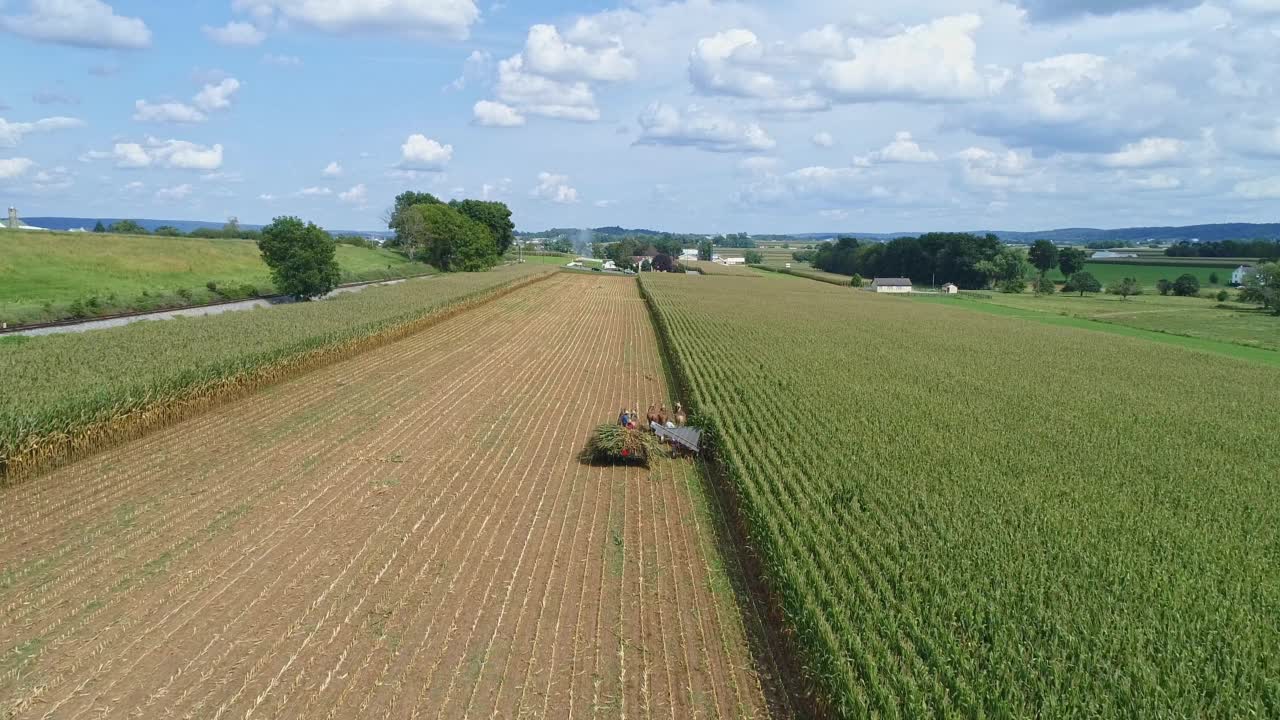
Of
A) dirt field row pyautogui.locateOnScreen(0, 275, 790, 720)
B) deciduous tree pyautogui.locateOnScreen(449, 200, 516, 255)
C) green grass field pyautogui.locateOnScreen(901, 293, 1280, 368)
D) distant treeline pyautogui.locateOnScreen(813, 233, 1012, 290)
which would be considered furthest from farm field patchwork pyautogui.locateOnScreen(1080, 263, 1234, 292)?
dirt field row pyautogui.locateOnScreen(0, 275, 790, 720)

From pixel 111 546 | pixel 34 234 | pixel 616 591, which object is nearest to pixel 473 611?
pixel 616 591

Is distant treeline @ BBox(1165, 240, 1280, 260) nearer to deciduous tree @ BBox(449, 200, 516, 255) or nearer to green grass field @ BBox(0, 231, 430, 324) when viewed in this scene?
deciduous tree @ BBox(449, 200, 516, 255)

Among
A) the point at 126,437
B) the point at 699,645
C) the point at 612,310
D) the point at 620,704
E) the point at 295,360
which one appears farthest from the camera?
the point at 612,310

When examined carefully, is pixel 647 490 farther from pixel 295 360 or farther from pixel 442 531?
pixel 295 360

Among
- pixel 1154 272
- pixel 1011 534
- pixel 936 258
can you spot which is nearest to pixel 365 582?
pixel 1011 534

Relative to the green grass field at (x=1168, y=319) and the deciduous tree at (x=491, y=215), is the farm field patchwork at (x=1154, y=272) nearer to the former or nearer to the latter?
the green grass field at (x=1168, y=319)

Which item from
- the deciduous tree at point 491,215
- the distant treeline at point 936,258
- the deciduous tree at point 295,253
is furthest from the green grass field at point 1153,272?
the deciduous tree at point 295,253

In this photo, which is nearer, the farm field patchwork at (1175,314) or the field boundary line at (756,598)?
the field boundary line at (756,598)
